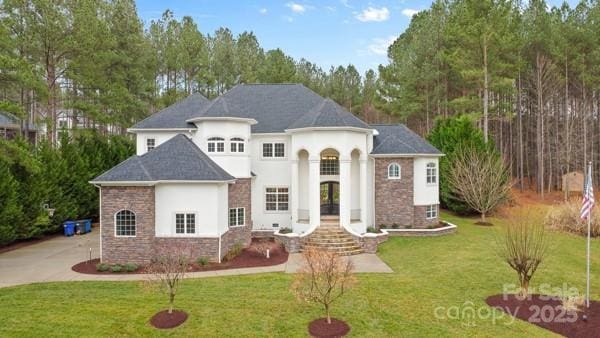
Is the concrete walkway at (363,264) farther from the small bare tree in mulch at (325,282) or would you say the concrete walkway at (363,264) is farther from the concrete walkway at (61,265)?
the small bare tree in mulch at (325,282)

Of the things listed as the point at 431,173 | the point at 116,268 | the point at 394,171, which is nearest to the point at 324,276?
the point at 116,268

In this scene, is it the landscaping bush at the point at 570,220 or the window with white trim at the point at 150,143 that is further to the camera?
the landscaping bush at the point at 570,220

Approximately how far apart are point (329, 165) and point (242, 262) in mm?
8937

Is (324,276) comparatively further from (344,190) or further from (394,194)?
(394,194)

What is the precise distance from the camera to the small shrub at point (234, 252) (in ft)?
55.9

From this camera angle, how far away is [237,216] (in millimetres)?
18828

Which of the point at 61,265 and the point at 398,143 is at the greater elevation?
the point at 398,143

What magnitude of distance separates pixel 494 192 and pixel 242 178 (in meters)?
17.3

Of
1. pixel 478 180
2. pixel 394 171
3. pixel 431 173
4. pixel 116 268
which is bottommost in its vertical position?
pixel 116 268

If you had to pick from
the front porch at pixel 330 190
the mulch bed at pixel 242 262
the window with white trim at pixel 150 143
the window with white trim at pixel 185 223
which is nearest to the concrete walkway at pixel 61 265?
the mulch bed at pixel 242 262

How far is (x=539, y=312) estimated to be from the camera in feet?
35.4

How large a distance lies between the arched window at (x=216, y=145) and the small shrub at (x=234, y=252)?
497cm

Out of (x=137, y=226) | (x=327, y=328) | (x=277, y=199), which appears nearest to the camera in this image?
(x=327, y=328)

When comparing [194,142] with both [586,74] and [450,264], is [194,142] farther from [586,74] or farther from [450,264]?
[586,74]
